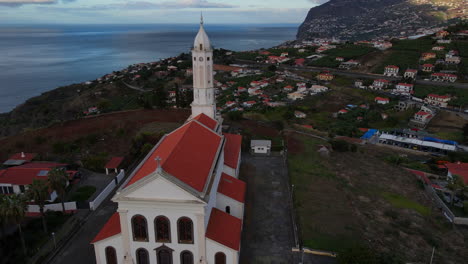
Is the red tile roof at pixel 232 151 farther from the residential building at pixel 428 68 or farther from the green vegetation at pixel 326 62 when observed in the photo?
the green vegetation at pixel 326 62

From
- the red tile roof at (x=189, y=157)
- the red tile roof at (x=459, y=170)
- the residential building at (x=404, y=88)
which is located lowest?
the red tile roof at (x=459, y=170)

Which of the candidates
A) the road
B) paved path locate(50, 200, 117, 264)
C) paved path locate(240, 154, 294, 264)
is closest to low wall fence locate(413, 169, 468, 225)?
paved path locate(240, 154, 294, 264)

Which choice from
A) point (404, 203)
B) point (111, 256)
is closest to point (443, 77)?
point (404, 203)

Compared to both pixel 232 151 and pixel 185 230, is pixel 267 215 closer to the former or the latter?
pixel 232 151

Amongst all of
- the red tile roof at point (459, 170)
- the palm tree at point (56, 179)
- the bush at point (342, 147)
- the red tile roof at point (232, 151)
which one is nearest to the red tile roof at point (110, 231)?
the palm tree at point (56, 179)

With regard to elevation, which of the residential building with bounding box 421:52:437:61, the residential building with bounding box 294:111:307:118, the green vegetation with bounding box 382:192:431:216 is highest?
the residential building with bounding box 421:52:437:61

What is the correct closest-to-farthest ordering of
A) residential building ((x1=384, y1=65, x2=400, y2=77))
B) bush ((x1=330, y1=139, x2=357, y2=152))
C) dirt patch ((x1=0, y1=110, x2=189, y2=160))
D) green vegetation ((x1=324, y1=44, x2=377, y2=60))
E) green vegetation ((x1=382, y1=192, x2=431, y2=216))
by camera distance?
green vegetation ((x1=382, y1=192, x2=431, y2=216))
dirt patch ((x1=0, y1=110, x2=189, y2=160))
bush ((x1=330, y1=139, x2=357, y2=152))
residential building ((x1=384, y1=65, x2=400, y2=77))
green vegetation ((x1=324, y1=44, x2=377, y2=60))

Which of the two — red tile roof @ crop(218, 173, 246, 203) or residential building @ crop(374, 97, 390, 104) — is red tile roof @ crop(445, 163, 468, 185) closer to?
A: red tile roof @ crop(218, 173, 246, 203)
